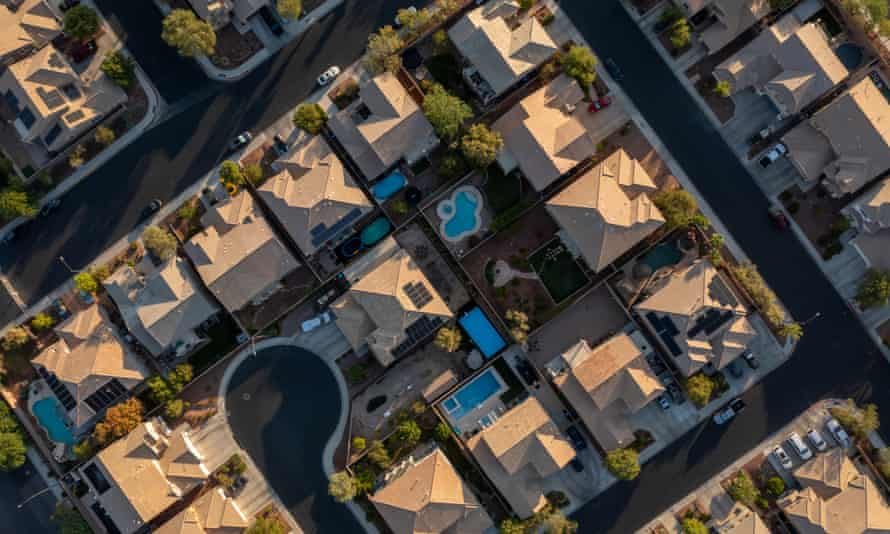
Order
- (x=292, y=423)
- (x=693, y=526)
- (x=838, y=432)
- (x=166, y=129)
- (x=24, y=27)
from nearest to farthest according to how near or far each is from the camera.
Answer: (x=693, y=526) → (x=838, y=432) → (x=24, y=27) → (x=292, y=423) → (x=166, y=129)

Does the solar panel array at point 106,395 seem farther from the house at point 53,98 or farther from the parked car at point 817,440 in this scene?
the parked car at point 817,440

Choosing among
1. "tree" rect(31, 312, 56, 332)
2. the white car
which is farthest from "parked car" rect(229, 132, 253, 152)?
"tree" rect(31, 312, 56, 332)

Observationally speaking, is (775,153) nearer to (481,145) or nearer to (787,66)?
(787,66)

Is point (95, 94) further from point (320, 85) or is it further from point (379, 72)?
point (379, 72)

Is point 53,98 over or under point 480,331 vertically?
over

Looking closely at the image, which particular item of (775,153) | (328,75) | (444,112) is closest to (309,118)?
(328,75)

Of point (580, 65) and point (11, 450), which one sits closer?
point (580, 65)

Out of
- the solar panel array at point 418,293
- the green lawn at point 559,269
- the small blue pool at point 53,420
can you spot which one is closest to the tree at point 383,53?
the solar panel array at point 418,293
